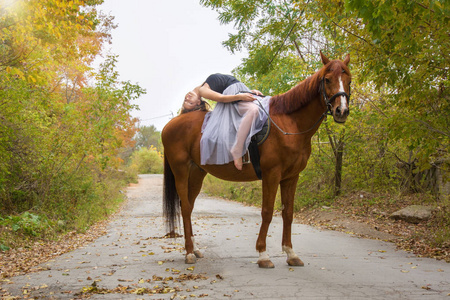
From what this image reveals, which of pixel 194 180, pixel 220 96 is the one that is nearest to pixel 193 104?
pixel 220 96

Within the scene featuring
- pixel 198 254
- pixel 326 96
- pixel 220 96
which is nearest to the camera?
pixel 326 96

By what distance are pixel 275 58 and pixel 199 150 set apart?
7684 mm

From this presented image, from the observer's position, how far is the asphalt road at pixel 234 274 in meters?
3.71

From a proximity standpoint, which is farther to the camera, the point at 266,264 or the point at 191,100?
the point at 191,100

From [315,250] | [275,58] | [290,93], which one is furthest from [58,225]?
[275,58]

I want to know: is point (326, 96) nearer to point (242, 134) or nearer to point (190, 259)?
point (242, 134)

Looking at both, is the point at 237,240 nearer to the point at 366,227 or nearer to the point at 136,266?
the point at 136,266

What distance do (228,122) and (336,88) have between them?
4.97 feet

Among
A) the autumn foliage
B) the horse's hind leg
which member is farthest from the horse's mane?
the autumn foliage

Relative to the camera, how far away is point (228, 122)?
17.0 feet

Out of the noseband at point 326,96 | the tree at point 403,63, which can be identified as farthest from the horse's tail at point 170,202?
the tree at point 403,63

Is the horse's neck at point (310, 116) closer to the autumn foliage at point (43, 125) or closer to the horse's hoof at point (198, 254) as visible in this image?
the horse's hoof at point (198, 254)

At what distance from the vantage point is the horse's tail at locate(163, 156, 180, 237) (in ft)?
19.7

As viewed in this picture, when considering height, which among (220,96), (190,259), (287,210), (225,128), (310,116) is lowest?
(190,259)
